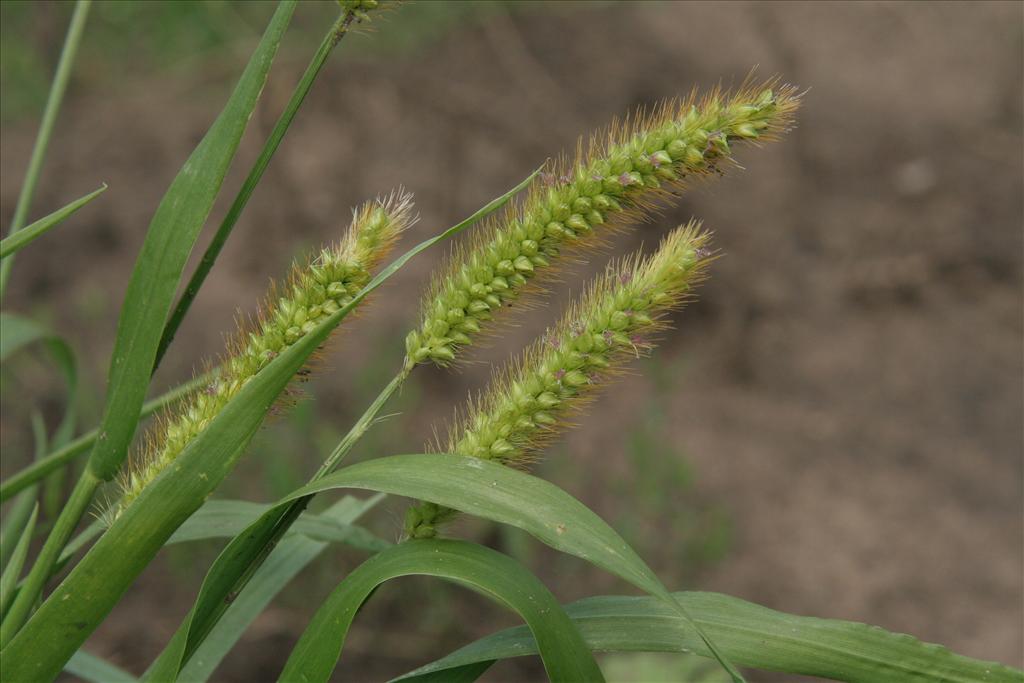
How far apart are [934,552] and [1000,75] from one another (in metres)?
1.67

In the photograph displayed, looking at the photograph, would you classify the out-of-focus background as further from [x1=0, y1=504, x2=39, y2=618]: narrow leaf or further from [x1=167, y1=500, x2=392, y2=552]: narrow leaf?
[x1=0, y1=504, x2=39, y2=618]: narrow leaf

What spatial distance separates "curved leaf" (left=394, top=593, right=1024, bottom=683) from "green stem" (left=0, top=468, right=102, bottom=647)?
310 mm

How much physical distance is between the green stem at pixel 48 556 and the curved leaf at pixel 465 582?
222 millimetres

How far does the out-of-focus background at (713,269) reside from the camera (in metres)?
2.49

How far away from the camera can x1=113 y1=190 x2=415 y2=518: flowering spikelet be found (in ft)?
2.63

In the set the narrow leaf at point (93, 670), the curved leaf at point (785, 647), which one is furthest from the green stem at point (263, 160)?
the narrow leaf at point (93, 670)

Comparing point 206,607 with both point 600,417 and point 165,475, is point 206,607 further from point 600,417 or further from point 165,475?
point 600,417

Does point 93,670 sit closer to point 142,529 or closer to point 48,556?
point 48,556

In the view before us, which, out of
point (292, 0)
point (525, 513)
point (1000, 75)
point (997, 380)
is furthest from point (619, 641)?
point (1000, 75)

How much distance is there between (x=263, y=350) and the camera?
31.9 inches

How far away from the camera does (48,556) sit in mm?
786

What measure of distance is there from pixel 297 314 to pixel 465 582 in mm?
263

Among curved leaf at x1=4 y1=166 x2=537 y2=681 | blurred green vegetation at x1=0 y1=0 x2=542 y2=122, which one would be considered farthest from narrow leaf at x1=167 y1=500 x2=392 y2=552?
blurred green vegetation at x1=0 y1=0 x2=542 y2=122

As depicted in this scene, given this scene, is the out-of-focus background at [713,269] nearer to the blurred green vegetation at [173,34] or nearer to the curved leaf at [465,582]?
the blurred green vegetation at [173,34]
